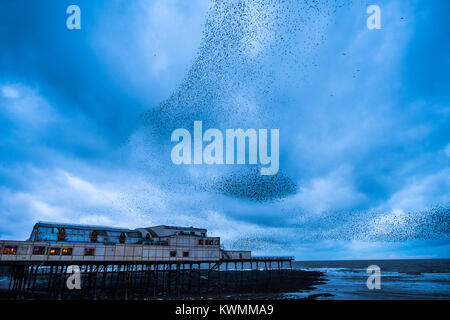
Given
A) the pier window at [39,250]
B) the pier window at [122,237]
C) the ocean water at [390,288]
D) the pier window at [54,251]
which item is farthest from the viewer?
→ the pier window at [122,237]

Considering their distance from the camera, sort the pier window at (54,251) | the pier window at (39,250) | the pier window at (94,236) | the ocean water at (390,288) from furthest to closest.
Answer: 1. the ocean water at (390,288)
2. the pier window at (94,236)
3. the pier window at (54,251)
4. the pier window at (39,250)

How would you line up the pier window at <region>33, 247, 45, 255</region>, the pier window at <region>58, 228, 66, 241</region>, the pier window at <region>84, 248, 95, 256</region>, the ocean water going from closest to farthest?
the pier window at <region>33, 247, 45, 255</region> < the pier window at <region>84, 248, 95, 256</region> < the pier window at <region>58, 228, 66, 241</region> < the ocean water

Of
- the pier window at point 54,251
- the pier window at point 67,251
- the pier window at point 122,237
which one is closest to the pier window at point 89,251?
the pier window at point 67,251

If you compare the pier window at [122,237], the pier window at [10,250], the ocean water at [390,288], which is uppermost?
the pier window at [122,237]

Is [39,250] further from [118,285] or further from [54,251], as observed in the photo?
[118,285]

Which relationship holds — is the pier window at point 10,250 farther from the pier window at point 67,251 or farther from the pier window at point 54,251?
the pier window at point 67,251

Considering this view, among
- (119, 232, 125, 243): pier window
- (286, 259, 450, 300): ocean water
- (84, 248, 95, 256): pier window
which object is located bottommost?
(286, 259, 450, 300): ocean water

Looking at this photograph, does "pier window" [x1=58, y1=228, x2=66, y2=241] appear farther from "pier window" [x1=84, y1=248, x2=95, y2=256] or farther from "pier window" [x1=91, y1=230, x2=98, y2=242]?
"pier window" [x1=84, y1=248, x2=95, y2=256]

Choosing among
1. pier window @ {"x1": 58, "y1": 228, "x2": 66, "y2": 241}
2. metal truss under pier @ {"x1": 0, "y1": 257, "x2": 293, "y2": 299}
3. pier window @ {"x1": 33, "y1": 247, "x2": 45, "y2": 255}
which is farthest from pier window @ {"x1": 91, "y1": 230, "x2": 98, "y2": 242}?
pier window @ {"x1": 33, "y1": 247, "x2": 45, "y2": 255}
